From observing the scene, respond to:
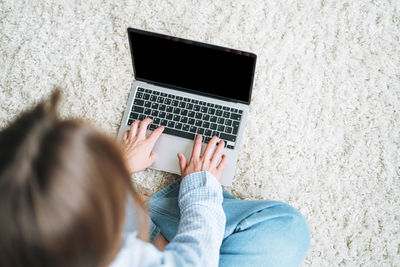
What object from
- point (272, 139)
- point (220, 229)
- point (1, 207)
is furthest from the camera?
point (272, 139)

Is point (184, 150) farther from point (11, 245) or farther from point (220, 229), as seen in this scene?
point (11, 245)

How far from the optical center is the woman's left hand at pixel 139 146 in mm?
808

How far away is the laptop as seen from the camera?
0.76 metres

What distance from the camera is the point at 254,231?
0.73m

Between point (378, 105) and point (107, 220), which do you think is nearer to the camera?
point (107, 220)

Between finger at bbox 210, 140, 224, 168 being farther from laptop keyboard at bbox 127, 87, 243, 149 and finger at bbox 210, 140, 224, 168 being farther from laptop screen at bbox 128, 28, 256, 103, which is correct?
laptop screen at bbox 128, 28, 256, 103

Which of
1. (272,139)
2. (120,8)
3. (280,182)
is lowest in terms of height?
(280,182)

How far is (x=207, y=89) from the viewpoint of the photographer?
2.63ft

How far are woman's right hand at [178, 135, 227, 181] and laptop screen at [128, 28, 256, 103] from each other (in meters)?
0.13

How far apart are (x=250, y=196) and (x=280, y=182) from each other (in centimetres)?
9

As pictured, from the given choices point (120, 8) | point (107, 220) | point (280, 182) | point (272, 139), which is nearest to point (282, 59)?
point (272, 139)

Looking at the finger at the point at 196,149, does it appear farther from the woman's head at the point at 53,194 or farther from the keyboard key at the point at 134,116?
the woman's head at the point at 53,194

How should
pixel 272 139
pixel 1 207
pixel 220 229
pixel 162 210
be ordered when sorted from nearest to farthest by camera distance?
pixel 1 207, pixel 220 229, pixel 162 210, pixel 272 139

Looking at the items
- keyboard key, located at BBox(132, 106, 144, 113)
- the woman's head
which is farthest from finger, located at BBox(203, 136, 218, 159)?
the woman's head
